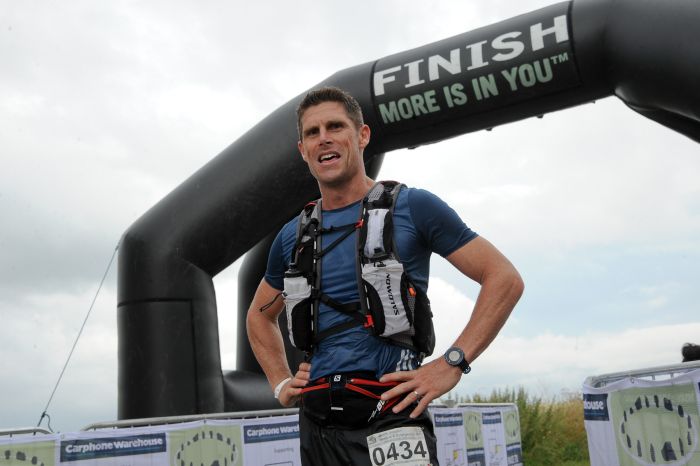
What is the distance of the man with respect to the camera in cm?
188

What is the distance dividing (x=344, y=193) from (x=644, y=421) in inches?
150

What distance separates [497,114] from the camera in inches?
245

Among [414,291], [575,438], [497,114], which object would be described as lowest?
[575,438]

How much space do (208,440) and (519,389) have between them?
7.46 meters

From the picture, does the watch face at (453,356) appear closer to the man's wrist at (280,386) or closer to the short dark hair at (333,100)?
the man's wrist at (280,386)

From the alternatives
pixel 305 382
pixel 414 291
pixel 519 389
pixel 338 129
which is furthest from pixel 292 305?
pixel 519 389

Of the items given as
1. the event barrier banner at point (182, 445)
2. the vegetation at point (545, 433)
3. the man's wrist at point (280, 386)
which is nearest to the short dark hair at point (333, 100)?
the man's wrist at point (280, 386)

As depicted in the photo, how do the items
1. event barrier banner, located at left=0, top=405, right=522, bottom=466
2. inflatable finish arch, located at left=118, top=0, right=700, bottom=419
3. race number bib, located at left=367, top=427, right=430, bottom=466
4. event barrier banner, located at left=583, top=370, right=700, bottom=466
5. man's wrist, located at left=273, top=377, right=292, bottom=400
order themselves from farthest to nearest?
inflatable finish arch, located at left=118, top=0, right=700, bottom=419 < event barrier banner, located at left=583, top=370, right=700, bottom=466 < event barrier banner, located at left=0, top=405, right=522, bottom=466 < man's wrist, located at left=273, top=377, right=292, bottom=400 < race number bib, located at left=367, top=427, right=430, bottom=466

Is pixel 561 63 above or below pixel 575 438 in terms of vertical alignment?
above

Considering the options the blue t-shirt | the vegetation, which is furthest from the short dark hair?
the vegetation

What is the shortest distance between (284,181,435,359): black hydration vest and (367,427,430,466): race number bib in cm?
24

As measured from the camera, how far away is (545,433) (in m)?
11.0

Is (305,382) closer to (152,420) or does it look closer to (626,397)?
(152,420)

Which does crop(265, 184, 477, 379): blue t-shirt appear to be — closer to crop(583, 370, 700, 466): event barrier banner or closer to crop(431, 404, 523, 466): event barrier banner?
crop(583, 370, 700, 466): event barrier banner
